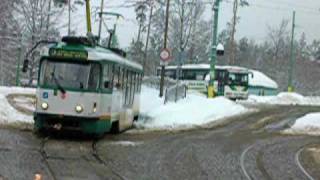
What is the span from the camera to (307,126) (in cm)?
2995

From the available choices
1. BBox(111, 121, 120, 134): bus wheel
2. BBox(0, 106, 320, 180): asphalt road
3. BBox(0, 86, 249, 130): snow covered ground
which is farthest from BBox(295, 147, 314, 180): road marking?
BBox(0, 86, 249, 130): snow covered ground

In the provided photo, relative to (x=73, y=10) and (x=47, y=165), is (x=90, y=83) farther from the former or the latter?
(x=73, y=10)

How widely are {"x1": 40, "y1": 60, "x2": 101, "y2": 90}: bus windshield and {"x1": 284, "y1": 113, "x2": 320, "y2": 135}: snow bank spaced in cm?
907

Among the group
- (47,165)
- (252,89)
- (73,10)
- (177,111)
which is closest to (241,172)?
(47,165)

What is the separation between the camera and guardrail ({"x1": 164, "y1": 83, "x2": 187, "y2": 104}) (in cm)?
3872

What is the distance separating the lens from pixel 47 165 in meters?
16.3

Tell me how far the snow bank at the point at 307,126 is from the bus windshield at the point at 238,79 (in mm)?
31874

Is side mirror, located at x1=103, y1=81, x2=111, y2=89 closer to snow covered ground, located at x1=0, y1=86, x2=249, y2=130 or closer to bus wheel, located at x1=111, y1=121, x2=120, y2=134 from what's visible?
bus wheel, located at x1=111, y1=121, x2=120, y2=134

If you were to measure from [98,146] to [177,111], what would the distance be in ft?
39.7

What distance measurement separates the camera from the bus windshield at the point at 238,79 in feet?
209

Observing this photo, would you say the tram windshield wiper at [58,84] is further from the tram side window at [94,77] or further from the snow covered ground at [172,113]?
the snow covered ground at [172,113]

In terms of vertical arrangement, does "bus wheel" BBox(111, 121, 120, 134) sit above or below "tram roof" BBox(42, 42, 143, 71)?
below

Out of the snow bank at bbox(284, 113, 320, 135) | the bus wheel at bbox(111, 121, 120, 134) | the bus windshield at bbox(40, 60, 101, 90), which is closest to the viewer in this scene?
the bus windshield at bbox(40, 60, 101, 90)

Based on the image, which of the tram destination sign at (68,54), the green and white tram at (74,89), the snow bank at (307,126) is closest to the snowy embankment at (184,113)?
the snow bank at (307,126)
